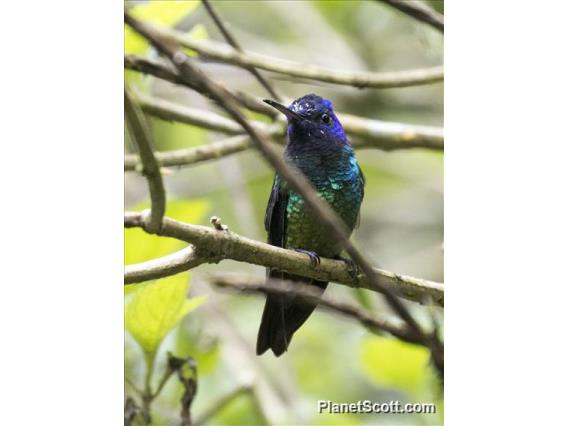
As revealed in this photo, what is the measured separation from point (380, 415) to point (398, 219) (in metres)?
1.70

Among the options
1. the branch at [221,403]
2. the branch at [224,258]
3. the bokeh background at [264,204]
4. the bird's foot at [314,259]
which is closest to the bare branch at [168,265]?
the branch at [224,258]

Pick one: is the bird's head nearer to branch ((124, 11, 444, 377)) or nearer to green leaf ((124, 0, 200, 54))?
green leaf ((124, 0, 200, 54))

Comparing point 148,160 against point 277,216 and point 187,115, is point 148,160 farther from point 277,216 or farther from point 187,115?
point 187,115

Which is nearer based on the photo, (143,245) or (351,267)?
(143,245)

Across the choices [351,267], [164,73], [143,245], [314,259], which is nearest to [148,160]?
[164,73]

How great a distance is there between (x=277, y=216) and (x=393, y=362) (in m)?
0.85

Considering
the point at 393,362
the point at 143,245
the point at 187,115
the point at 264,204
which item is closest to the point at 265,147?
the point at 143,245

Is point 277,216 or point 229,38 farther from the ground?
point 229,38

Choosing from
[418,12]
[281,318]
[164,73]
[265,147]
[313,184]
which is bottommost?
[265,147]

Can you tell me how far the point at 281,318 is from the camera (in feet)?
10.7

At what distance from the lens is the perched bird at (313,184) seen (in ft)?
11.1

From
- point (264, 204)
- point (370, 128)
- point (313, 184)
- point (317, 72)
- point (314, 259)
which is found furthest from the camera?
point (264, 204)

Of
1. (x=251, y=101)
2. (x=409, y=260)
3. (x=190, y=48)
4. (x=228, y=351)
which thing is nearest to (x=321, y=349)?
(x=228, y=351)

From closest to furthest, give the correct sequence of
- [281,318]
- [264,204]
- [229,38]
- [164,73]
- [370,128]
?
[164,73]
[281,318]
[229,38]
[370,128]
[264,204]
